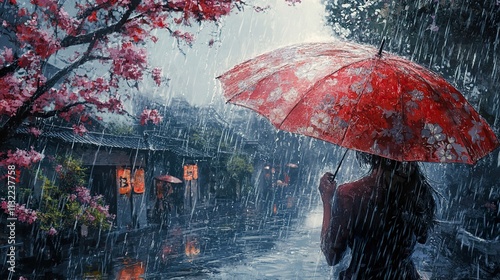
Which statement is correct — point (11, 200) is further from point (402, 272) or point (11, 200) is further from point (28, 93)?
point (402, 272)

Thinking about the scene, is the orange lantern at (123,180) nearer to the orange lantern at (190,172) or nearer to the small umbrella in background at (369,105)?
the orange lantern at (190,172)

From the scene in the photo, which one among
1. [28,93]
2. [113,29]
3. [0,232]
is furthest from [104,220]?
[113,29]

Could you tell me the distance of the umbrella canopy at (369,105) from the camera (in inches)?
89.8

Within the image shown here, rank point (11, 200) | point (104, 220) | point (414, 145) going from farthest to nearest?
point (104, 220) < point (11, 200) < point (414, 145)

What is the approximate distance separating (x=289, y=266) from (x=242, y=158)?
24.3 metres

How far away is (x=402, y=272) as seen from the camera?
2594 mm

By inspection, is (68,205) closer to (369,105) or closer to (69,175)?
(69,175)

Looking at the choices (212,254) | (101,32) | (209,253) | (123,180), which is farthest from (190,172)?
(101,32)

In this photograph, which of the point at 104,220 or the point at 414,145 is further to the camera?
the point at 104,220

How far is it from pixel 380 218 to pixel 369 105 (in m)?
0.75

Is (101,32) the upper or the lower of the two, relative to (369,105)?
upper

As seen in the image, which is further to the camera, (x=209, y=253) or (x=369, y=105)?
(x=209, y=253)

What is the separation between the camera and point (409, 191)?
2.45 metres

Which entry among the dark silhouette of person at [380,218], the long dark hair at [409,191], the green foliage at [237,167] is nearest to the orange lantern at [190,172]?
the green foliage at [237,167]
